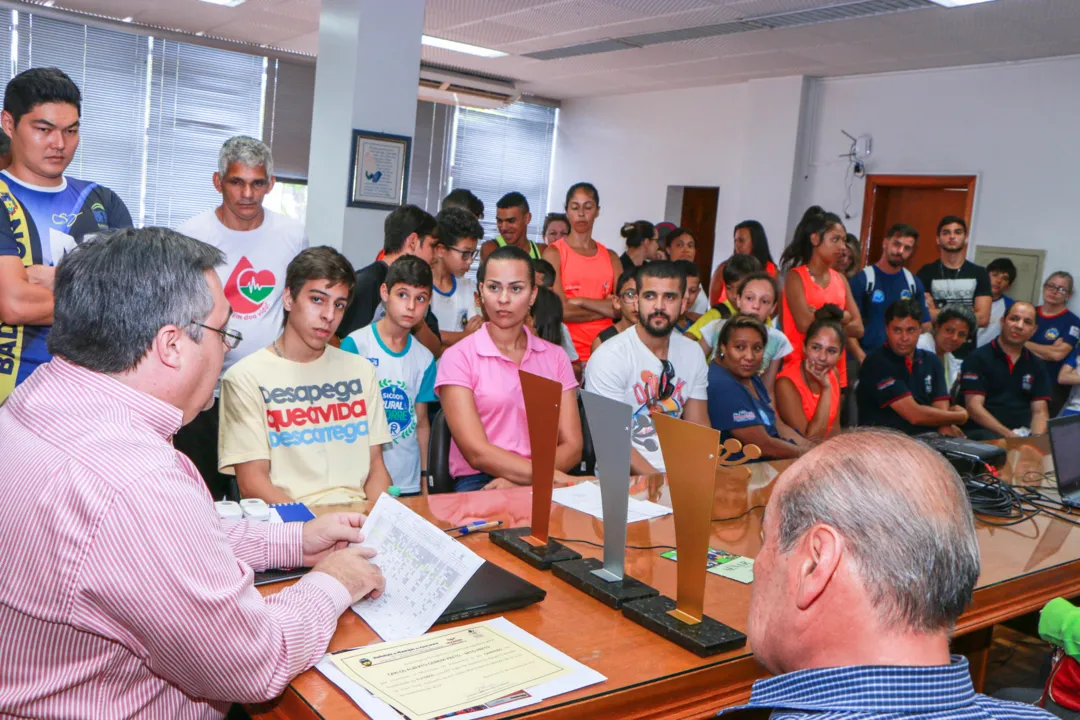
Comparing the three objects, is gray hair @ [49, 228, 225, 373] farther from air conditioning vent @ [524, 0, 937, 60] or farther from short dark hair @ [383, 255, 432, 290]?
air conditioning vent @ [524, 0, 937, 60]

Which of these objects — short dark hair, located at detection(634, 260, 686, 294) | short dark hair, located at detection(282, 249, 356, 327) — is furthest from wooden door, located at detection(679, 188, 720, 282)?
short dark hair, located at detection(282, 249, 356, 327)

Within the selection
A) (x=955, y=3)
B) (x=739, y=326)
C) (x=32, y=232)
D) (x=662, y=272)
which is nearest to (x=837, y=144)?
(x=955, y=3)

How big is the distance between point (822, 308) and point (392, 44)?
103 inches

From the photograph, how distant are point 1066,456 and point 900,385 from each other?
1.77 metres

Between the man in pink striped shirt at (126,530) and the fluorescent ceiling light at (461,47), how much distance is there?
6599mm

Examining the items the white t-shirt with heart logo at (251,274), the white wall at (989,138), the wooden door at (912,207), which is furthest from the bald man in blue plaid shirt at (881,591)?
the wooden door at (912,207)

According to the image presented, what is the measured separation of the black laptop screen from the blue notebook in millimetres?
2065

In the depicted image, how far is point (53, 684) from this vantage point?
115 cm

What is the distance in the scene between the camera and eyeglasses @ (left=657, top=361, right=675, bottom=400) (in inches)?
124

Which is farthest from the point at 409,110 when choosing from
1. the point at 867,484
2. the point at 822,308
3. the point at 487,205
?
the point at 487,205

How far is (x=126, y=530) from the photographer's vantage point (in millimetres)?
1096

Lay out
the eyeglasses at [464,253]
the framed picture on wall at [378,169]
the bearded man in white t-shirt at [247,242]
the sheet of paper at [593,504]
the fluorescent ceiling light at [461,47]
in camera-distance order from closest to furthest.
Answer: the sheet of paper at [593,504] < the bearded man in white t-shirt at [247,242] < the eyeglasses at [464,253] < the framed picture on wall at [378,169] < the fluorescent ceiling light at [461,47]

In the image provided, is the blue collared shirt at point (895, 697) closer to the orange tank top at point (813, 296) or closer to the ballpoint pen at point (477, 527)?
the ballpoint pen at point (477, 527)

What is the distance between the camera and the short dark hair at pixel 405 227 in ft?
12.1
